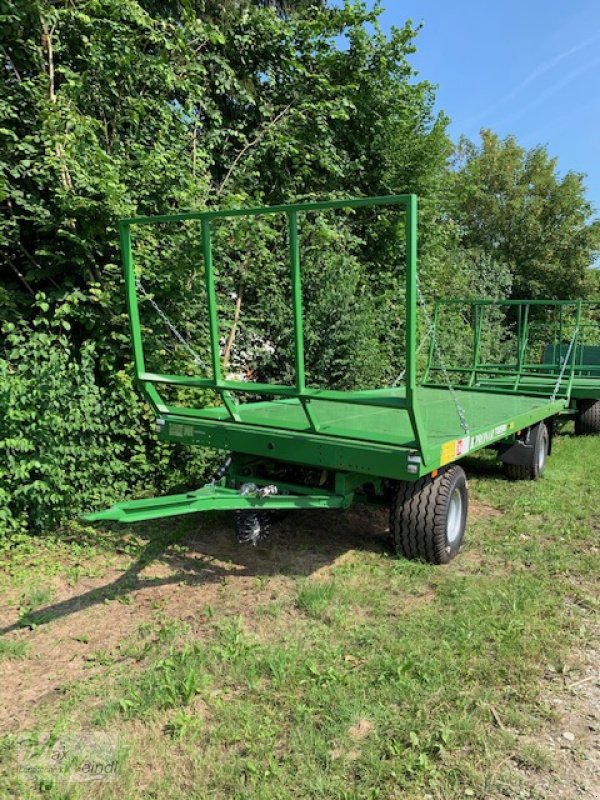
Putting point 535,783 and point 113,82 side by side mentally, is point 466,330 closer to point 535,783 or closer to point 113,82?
point 113,82

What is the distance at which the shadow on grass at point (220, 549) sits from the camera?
12.1 feet

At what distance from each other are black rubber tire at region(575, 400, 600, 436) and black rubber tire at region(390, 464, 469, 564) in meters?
5.48

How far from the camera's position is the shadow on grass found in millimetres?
3686

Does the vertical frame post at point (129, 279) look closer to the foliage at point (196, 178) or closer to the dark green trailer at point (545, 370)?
the foliage at point (196, 178)

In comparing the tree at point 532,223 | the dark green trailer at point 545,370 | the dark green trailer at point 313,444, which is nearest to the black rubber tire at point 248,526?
the dark green trailer at point 313,444

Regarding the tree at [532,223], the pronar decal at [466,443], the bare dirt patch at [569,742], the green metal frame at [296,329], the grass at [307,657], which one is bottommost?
the bare dirt patch at [569,742]

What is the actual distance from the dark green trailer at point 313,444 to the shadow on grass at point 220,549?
0.23 m

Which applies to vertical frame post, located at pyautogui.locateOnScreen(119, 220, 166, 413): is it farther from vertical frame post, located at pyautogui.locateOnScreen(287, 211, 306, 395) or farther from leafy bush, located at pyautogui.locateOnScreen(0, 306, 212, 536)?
vertical frame post, located at pyautogui.locateOnScreen(287, 211, 306, 395)

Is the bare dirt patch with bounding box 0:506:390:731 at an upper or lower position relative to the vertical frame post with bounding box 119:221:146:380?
lower

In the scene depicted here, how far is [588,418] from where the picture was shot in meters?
8.58

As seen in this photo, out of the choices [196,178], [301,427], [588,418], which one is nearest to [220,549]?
[301,427]

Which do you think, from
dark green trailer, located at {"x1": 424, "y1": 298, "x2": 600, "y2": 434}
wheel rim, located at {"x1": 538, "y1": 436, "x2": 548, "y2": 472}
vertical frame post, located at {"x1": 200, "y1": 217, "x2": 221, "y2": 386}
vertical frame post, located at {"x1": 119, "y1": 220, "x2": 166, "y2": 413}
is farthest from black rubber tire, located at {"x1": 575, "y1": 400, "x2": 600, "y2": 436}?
vertical frame post, located at {"x1": 119, "y1": 220, "x2": 166, "y2": 413}

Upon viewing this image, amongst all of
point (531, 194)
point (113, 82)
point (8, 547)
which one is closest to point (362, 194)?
point (113, 82)

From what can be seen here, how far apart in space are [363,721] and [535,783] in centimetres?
66
